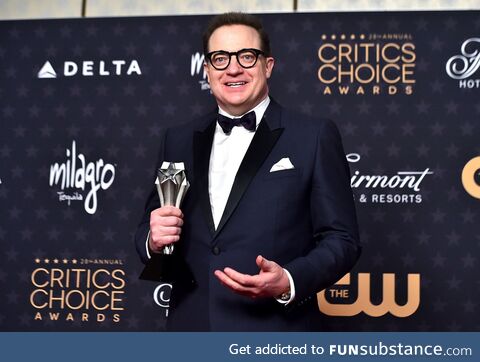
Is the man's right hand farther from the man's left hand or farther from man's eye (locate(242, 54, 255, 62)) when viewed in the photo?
man's eye (locate(242, 54, 255, 62))

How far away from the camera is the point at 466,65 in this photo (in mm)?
3547

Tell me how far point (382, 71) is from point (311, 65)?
374 mm

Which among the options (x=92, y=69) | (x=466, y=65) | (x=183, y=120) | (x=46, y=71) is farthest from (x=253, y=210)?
(x=46, y=71)

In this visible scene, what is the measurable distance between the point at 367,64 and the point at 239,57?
199 centimetres

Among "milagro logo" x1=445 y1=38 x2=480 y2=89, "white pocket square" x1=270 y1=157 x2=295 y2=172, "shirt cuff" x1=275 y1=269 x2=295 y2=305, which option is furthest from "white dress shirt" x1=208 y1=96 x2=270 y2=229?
"milagro logo" x1=445 y1=38 x2=480 y2=89

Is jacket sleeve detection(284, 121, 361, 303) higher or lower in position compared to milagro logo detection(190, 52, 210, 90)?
lower

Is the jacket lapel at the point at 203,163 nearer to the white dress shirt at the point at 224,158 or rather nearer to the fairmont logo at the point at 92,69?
the white dress shirt at the point at 224,158

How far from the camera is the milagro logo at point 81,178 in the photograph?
3684 mm

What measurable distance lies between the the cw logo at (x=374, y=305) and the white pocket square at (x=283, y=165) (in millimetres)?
1815

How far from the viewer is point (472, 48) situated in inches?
141

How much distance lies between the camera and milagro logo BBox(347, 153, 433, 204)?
11.4ft

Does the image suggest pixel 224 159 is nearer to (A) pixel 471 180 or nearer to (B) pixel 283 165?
(B) pixel 283 165

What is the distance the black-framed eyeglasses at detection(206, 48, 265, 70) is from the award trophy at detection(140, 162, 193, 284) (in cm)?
28
